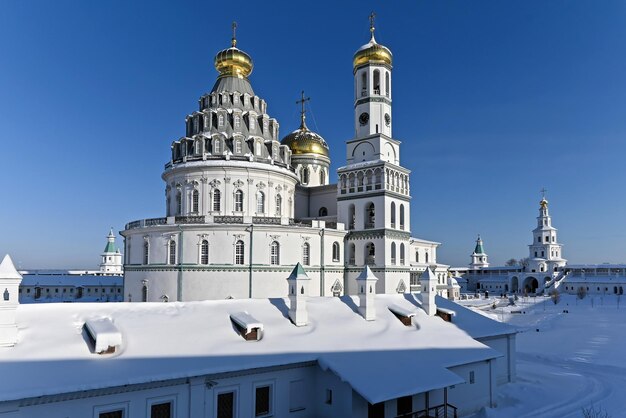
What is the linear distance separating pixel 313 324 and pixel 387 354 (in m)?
3.44

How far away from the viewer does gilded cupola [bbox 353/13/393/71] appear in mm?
47750

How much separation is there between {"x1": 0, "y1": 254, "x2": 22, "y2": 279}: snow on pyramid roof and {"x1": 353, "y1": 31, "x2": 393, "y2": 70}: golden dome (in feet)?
130

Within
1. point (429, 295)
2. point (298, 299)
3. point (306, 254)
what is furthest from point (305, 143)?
point (298, 299)

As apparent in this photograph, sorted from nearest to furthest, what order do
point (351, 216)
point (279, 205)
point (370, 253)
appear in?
point (370, 253) → point (279, 205) → point (351, 216)

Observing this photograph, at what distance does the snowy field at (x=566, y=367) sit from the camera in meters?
23.1

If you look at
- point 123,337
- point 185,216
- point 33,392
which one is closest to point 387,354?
point 123,337

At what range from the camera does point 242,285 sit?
40.1m

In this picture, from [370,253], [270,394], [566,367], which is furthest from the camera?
[370,253]

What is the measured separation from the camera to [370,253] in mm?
46375

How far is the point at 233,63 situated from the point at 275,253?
70.2 feet

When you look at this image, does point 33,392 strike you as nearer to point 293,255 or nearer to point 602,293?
point 293,255

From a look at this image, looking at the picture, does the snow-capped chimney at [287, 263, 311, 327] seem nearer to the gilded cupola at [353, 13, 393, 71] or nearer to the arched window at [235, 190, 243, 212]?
the arched window at [235, 190, 243, 212]

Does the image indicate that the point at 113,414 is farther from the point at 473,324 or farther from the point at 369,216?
the point at 369,216

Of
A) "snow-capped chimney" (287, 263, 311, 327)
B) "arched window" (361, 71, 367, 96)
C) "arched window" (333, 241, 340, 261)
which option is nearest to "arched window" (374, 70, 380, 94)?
"arched window" (361, 71, 367, 96)
